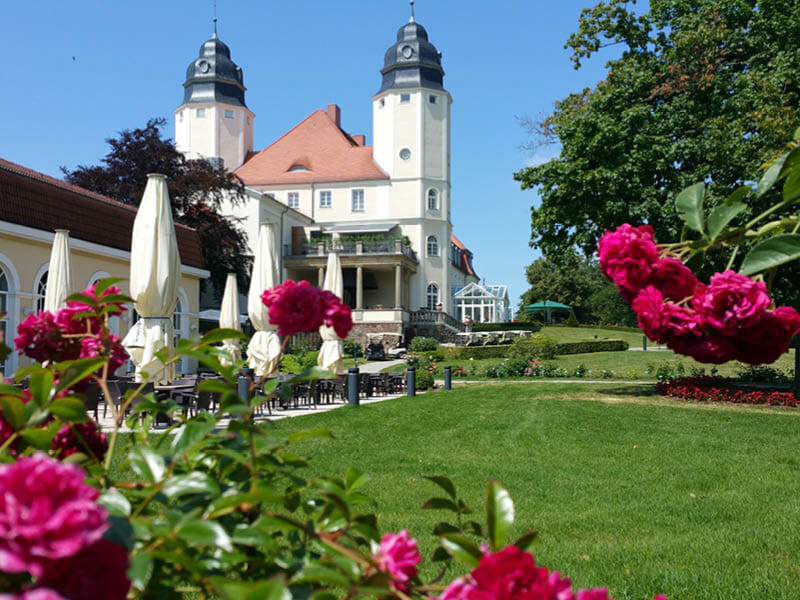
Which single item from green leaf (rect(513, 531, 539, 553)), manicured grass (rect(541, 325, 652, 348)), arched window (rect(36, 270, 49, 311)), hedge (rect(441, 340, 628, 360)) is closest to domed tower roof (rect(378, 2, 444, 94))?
manicured grass (rect(541, 325, 652, 348))

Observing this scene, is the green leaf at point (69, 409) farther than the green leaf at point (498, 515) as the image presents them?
Yes

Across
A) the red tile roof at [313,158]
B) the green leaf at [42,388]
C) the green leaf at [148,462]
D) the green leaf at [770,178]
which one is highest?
the red tile roof at [313,158]

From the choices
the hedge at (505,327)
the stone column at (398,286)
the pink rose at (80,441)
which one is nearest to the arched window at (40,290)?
the pink rose at (80,441)

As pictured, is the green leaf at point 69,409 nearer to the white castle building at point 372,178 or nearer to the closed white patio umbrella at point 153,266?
the closed white patio umbrella at point 153,266

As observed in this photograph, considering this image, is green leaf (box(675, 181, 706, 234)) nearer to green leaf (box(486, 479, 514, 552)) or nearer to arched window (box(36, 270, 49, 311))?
green leaf (box(486, 479, 514, 552))

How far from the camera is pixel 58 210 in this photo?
54.9 feet

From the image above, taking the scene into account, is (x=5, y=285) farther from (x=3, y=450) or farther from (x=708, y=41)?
(x=708, y=41)

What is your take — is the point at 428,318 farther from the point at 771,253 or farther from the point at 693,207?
the point at 771,253

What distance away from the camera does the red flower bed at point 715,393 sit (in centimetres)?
1545

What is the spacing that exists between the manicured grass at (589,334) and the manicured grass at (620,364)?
8.95m

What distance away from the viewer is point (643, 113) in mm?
16734

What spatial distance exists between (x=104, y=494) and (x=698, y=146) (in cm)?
1729

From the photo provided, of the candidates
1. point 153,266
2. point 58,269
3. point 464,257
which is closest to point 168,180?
point 58,269

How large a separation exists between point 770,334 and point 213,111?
54.5 metres
